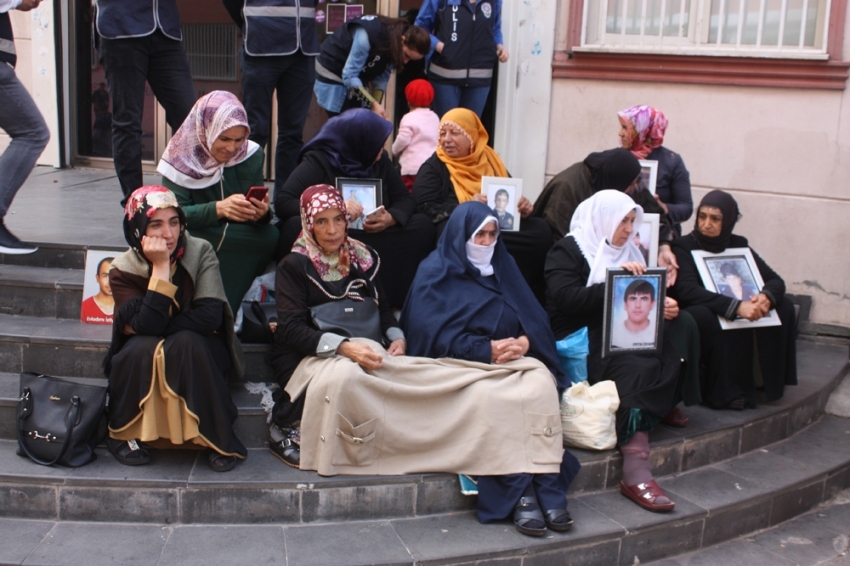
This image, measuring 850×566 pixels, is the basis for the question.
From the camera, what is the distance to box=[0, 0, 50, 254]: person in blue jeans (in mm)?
4598

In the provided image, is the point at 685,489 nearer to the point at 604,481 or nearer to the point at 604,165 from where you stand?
the point at 604,481

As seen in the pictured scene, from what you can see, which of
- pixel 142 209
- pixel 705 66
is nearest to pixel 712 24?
pixel 705 66

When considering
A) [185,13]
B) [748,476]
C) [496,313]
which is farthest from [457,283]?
[185,13]

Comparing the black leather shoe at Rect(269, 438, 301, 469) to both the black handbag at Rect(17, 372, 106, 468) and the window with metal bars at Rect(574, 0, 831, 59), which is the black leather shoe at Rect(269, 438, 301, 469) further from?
the window with metal bars at Rect(574, 0, 831, 59)

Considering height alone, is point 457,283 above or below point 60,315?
above

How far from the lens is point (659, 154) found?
5508 millimetres

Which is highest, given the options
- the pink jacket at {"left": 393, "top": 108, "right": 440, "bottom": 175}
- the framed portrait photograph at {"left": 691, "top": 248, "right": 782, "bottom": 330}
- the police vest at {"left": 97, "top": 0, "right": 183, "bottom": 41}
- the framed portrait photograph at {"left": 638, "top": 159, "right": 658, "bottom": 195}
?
the police vest at {"left": 97, "top": 0, "right": 183, "bottom": 41}

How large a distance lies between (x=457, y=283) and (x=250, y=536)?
149 centimetres

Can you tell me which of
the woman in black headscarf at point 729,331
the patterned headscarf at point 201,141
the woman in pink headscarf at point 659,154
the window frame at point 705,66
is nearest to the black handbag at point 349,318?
the patterned headscarf at point 201,141

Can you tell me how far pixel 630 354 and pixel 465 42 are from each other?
324 cm

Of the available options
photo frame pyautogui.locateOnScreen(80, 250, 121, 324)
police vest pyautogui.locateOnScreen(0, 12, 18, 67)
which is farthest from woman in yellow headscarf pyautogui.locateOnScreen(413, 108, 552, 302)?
police vest pyautogui.locateOnScreen(0, 12, 18, 67)

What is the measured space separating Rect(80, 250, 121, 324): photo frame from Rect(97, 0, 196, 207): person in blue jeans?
2.54 ft

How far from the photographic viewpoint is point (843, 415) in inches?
208

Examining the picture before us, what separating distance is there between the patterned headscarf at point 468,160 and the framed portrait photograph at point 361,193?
57 centimetres
